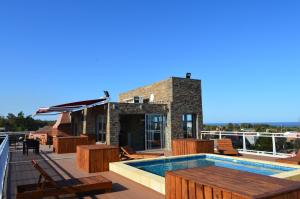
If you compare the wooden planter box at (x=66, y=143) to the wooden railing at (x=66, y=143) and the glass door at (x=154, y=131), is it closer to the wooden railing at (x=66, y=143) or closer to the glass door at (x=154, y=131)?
the wooden railing at (x=66, y=143)

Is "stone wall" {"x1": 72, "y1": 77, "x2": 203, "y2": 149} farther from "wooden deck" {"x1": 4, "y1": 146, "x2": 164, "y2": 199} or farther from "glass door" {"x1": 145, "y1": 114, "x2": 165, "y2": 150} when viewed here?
"wooden deck" {"x1": 4, "y1": 146, "x2": 164, "y2": 199}

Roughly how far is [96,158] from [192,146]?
4.74m

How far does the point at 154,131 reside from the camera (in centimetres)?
1708

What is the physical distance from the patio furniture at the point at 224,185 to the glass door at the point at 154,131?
12.2 meters

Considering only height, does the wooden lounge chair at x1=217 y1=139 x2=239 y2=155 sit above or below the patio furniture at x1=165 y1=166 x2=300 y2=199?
below

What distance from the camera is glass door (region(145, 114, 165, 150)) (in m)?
16.8

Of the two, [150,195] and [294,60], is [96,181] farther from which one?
[294,60]

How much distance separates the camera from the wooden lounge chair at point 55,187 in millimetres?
5152

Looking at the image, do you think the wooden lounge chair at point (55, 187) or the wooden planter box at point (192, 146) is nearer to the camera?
the wooden lounge chair at point (55, 187)

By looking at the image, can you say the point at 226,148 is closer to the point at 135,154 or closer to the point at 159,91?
the point at 135,154

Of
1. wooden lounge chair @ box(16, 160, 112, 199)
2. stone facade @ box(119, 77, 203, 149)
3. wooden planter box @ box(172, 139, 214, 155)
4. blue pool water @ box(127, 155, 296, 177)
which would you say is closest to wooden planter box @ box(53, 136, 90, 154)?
stone facade @ box(119, 77, 203, 149)

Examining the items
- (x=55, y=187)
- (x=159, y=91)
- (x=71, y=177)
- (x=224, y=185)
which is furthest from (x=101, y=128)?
(x=224, y=185)

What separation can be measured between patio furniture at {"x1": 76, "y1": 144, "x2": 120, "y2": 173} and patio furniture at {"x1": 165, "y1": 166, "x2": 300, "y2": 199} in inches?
183

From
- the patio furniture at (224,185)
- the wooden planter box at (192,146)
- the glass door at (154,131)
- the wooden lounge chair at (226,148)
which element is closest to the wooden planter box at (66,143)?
the glass door at (154,131)
